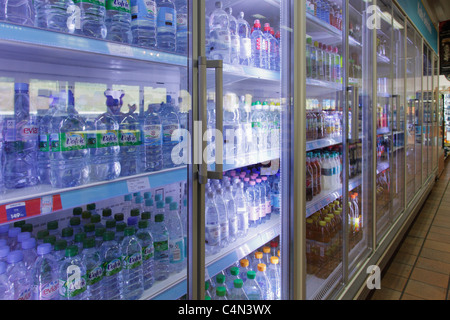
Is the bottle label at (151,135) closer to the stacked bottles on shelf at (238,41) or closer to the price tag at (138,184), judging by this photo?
the price tag at (138,184)

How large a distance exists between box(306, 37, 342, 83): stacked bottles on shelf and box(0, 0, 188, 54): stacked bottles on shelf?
123 centimetres

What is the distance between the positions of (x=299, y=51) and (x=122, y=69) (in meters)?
0.80

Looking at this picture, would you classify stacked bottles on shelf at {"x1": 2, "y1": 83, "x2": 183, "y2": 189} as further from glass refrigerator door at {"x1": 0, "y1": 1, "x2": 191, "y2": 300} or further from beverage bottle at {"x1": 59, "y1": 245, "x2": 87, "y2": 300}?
beverage bottle at {"x1": 59, "y1": 245, "x2": 87, "y2": 300}

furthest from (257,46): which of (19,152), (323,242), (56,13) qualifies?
(323,242)

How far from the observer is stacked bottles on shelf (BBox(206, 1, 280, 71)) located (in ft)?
5.35

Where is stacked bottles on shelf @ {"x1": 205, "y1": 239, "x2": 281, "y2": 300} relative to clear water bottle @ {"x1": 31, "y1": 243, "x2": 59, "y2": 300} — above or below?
below

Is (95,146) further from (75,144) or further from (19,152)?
(19,152)

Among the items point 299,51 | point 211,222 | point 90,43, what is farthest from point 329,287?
point 90,43

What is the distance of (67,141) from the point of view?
0.96 metres

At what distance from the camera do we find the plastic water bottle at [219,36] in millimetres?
1622

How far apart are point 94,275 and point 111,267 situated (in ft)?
0.20

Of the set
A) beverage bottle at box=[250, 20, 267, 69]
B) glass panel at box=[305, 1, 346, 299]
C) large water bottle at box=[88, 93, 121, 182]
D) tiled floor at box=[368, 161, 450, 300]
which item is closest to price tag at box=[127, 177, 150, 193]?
large water bottle at box=[88, 93, 121, 182]

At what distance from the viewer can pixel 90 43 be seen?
863 millimetres

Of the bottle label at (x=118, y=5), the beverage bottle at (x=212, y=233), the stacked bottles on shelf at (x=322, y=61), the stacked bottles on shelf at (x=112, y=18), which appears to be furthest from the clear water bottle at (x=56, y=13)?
the stacked bottles on shelf at (x=322, y=61)
